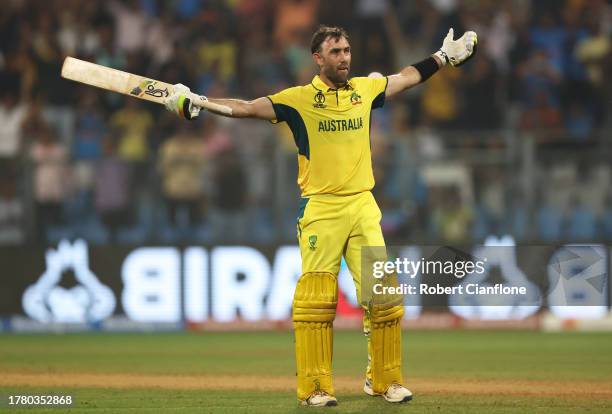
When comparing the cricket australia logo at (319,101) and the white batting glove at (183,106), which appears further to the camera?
the cricket australia logo at (319,101)

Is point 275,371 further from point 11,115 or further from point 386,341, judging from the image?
point 11,115

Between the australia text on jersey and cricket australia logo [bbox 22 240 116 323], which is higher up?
the australia text on jersey

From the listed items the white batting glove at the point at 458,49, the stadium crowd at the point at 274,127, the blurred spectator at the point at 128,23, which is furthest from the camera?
the blurred spectator at the point at 128,23

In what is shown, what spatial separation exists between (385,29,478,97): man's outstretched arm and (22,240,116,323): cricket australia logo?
7292 mm

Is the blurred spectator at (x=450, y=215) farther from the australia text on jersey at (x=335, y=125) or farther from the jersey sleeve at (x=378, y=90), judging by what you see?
the australia text on jersey at (x=335, y=125)

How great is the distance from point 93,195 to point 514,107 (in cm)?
560

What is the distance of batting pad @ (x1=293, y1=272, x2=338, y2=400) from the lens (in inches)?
304

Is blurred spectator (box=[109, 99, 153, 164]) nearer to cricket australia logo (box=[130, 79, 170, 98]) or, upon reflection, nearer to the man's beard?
cricket australia logo (box=[130, 79, 170, 98])

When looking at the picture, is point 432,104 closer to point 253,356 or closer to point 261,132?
point 261,132

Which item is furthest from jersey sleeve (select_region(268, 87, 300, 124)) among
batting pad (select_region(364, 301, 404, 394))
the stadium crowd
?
the stadium crowd

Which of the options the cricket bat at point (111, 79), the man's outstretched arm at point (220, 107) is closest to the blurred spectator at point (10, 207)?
the cricket bat at point (111, 79)

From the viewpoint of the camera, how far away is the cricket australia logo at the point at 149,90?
8.06 m

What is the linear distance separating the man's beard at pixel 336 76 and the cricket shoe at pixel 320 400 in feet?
6.57

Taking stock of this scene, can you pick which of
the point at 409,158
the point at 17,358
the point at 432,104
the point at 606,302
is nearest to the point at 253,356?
the point at 17,358
